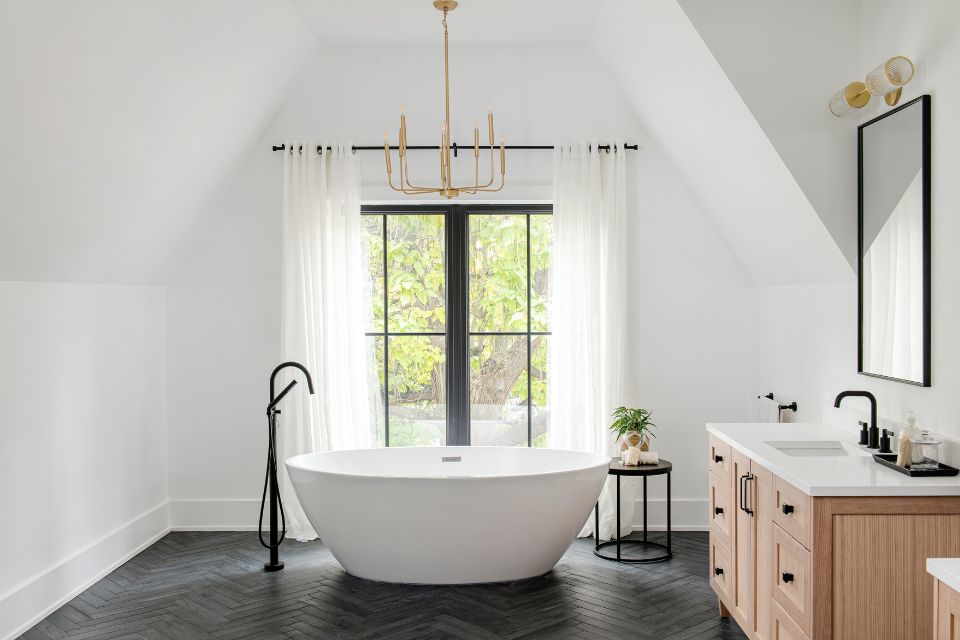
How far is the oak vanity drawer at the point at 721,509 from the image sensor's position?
11.6ft

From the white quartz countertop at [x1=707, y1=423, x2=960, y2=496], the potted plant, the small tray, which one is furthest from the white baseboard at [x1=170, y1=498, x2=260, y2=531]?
the small tray

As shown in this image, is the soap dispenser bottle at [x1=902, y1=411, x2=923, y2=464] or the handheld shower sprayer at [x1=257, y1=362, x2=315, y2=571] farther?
the handheld shower sprayer at [x1=257, y1=362, x2=315, y2=571]

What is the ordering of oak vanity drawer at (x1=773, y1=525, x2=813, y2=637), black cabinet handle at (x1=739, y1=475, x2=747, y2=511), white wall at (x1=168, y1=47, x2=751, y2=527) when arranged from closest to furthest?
oak vanity drawer at (x1=773, y1=525, x2=813, y2=637), black cabinet handle at (x1=739, y1=475, x2=747, y2=511), white wall at (x1=168, y1=47, x2=751, y2=527)

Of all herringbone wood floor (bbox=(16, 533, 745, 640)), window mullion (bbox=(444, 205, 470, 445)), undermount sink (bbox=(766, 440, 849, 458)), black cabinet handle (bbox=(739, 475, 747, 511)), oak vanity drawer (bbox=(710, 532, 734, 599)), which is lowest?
herringbone wood floor (bbox=(16, 533, 745, 640))

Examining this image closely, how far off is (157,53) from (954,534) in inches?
129

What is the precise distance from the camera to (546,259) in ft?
17.4

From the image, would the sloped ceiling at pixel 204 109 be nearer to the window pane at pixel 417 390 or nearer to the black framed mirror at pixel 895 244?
the black framed mirror at pixel 895 244

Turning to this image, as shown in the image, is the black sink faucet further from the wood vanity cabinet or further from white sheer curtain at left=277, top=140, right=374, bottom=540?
white sheer curtain at left=277, top=140, right=374, bottom=540

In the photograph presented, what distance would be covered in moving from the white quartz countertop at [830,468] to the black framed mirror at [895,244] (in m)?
0.34

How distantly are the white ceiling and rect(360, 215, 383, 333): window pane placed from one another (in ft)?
3.51

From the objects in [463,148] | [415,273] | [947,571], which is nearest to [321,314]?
[415,273]

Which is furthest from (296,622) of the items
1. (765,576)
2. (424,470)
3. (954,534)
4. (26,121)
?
(954,534)

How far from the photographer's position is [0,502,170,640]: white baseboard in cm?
365

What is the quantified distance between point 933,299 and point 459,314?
288cm
